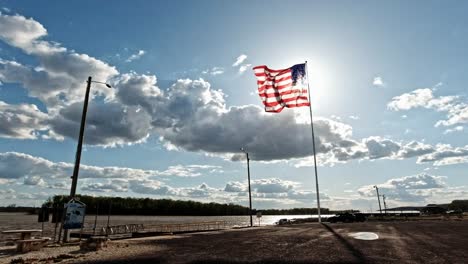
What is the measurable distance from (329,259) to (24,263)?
36.9 ft

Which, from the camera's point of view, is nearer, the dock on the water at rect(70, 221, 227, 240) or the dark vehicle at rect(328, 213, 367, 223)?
the dock on the water at rect(70, 221, 227, 240)

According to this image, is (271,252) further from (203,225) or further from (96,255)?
(203,225)

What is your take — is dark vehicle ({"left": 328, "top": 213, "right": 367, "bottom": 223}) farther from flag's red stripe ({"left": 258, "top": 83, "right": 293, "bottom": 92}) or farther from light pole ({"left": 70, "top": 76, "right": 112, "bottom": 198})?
light pole ({"left": 70, "top": 76, "right": 112, "bottom": 198})

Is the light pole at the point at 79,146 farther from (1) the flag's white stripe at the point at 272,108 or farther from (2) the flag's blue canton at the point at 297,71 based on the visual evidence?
(2) the flag's blue canton at the point at 297,71

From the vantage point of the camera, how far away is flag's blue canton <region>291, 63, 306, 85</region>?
111ft

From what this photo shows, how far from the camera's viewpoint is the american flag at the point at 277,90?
31781mm

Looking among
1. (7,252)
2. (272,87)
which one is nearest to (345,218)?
(272,87)

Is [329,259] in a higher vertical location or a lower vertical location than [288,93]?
lower

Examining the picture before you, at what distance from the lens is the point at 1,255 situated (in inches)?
578

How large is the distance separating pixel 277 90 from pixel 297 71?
404 cm

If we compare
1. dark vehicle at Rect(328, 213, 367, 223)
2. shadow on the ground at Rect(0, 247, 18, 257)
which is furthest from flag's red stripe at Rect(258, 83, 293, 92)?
dark vehicle at Rect(328, 213, 367, 223)

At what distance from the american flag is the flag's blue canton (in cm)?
108

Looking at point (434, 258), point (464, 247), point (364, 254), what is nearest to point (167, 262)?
point (364, 254)

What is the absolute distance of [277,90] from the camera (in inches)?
1265
